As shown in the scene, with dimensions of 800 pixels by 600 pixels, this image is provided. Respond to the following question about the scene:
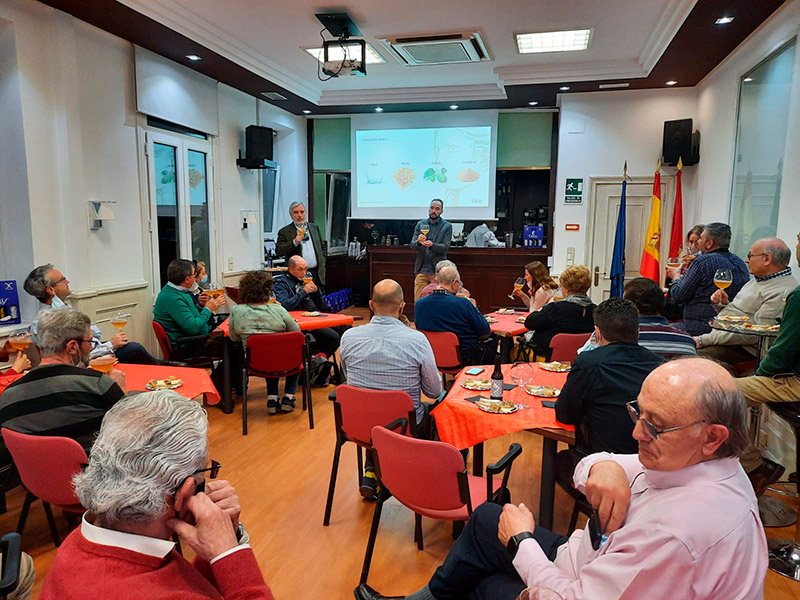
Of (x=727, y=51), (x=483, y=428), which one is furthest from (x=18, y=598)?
(x=727, y=51)

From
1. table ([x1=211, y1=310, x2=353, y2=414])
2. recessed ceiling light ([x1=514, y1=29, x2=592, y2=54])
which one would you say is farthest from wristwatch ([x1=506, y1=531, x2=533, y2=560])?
recessed ceiling light ([x1=514, y1=29, x2=592, y2=54])

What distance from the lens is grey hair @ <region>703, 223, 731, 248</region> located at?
4.76m

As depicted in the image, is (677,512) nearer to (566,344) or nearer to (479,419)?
(479,419)

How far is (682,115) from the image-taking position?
296 inches

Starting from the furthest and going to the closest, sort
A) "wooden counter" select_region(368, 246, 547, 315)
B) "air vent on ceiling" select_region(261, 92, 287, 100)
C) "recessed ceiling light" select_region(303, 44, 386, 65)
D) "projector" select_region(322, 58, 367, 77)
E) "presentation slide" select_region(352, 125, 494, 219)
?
"presentation slide" select_region(352, 125, 494, 219) < "wooden counter" select_region(368, 246, 547, 315) < "air vent on ceiling" select_region(261, 92, 287, 100) < "recessed ceiling light" select_region(303, 44, 386, 65) < "projector" select_region(322, 58, 367, 77)

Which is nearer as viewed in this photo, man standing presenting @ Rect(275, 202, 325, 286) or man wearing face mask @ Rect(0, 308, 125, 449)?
man wearing face mask @ Rect(0, 308, 125, 449)

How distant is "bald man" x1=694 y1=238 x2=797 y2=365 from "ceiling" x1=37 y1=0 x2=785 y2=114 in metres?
2.15

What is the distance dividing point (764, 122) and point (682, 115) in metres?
A: 2.71

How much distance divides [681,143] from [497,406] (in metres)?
6.20

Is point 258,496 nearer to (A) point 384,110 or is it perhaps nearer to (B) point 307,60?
(B) point 307,60

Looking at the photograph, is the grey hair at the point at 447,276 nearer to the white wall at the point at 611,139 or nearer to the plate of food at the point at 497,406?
the plate of food at the point at 497,406

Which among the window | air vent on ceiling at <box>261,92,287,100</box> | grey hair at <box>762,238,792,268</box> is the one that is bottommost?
grey hair at <box>762,238,792,268</box>

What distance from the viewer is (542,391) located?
2957 mm

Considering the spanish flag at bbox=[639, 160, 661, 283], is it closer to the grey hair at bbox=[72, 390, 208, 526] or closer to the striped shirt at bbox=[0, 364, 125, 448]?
the striped shirt at bbox=[0, 364, 125, 448]
